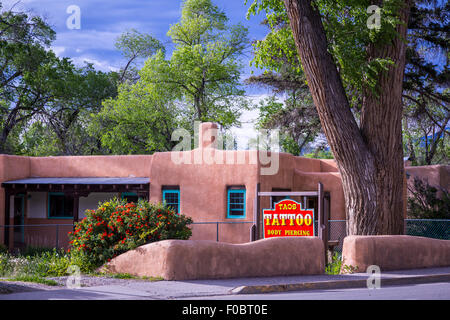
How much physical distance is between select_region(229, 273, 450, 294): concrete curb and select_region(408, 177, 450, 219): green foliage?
12.0m

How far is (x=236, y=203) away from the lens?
75.5 feet

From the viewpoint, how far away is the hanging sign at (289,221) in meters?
15.7

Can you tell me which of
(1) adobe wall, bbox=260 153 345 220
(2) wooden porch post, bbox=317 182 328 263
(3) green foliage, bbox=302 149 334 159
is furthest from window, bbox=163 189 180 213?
(3) green foliage, bbox=302 149 334 159

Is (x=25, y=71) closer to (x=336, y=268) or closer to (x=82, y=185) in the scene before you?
(x=82, y=185)

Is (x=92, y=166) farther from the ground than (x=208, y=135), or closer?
closer

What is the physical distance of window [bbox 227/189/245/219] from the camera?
22.8 meters

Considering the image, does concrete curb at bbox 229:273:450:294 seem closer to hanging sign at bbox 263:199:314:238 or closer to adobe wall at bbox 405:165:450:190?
hanging sign at bbox 263:199:314:238

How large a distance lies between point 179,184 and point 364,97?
10.1 meters

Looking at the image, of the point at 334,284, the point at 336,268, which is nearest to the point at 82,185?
the point at 336,268

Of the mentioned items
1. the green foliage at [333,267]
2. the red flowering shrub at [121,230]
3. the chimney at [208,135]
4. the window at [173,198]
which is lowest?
the green foliage at [333,267]

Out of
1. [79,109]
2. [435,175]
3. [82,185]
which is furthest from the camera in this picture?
[79,109]

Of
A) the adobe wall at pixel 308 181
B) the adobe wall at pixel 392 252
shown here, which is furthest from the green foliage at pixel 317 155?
the adobe wall at pixel 392 252

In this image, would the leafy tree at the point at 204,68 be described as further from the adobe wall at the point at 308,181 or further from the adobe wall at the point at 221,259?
the adobe wall at the point at 221,259

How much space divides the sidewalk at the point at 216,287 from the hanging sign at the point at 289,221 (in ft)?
7.97
